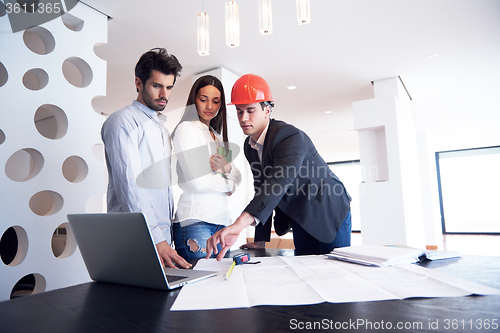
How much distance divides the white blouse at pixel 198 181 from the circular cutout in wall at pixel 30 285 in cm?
137

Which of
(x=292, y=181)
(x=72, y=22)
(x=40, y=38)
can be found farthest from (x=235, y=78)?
(x=292, y=181)

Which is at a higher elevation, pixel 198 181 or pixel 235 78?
pixel 235 78

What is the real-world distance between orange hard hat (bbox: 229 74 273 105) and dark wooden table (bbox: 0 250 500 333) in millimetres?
1109

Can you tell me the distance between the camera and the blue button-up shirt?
4.40 ft

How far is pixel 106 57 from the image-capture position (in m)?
3.96

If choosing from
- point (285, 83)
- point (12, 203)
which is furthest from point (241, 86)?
point (285, 83)

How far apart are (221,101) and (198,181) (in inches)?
21.8

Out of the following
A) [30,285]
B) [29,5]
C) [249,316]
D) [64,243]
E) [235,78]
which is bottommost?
[30,285]

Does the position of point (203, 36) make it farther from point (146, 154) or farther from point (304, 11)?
point (146, 154)

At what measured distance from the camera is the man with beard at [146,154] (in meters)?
1.34

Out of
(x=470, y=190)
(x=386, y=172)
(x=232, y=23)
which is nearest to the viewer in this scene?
(x=232, y=23)

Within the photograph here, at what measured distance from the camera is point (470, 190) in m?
9.99

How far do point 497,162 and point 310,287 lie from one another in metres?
11.6

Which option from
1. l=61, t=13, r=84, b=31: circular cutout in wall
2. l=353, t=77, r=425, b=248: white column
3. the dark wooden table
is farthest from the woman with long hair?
l=353, t=77, r=425, b=248: white column
